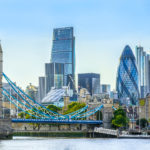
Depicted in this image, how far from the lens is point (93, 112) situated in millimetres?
155625

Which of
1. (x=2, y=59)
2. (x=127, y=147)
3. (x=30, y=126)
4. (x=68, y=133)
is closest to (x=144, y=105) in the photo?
(x=30, y=126)

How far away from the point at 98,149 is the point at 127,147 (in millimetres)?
6375

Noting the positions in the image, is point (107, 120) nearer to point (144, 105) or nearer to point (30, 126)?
point (30, 126)

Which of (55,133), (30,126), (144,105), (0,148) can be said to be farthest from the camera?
(144,105)

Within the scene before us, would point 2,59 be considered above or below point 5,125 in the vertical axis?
above

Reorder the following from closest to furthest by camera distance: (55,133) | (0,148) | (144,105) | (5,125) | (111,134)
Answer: (0,148) → (5,125) → (111,134) → (55,133) → (144,105)

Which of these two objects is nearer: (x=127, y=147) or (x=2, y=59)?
(x=127, y=147)

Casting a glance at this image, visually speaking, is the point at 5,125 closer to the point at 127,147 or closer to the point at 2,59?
the point at 2,59

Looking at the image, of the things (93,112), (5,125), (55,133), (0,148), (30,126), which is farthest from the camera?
(30,126)

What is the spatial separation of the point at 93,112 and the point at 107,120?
49.6 ft

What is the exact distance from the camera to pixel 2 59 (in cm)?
11594

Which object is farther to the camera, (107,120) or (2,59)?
(107,120)

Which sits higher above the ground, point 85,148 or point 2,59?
point 2,59

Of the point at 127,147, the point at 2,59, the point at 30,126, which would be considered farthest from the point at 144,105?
the point at 127,147
